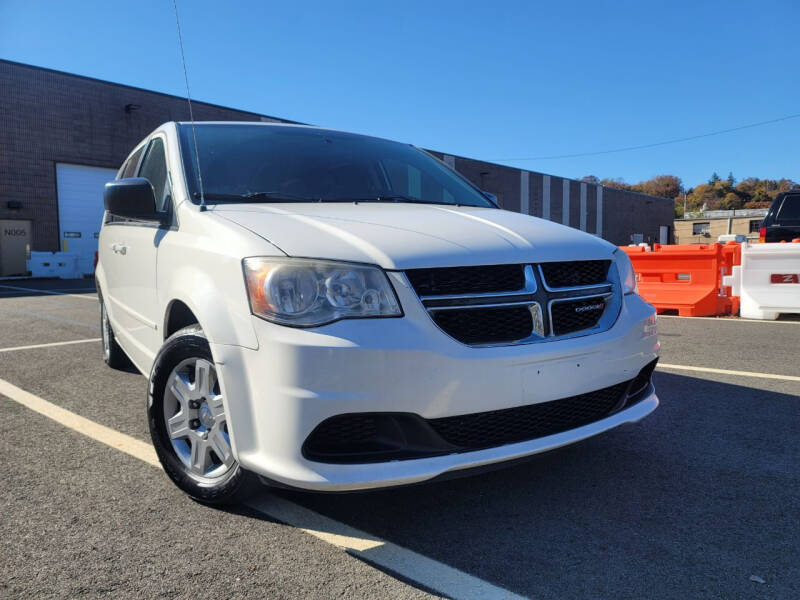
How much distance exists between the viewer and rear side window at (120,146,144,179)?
4.23m

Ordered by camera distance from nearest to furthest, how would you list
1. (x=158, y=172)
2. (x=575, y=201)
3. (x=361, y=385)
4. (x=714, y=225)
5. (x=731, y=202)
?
1. (x=361, y=385)
2. (x=158, y=172)
3. (x=575, y=201)
4. (x=714, y=225)
5. (x=731, y=202)

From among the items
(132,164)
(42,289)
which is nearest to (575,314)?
(132,164)

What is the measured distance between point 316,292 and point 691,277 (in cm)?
770

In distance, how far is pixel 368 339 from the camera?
1.99m

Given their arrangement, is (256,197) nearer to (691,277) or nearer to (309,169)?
(309,169)

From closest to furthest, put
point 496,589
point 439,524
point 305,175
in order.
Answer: point 496,589 → point 439,524 → point 305,175

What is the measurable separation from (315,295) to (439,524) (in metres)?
0.95

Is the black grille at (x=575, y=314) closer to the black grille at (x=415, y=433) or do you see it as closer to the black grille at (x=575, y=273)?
the black grille at (x=575, y=273)

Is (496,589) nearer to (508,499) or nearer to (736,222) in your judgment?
(508,499)

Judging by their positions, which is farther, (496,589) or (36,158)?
(36,158)

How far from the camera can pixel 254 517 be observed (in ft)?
7.68

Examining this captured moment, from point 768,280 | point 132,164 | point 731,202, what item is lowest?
point 768,280

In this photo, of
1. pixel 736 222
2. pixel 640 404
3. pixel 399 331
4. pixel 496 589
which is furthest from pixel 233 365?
pixel 736 222

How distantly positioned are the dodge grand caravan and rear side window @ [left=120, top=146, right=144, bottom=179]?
137cm
